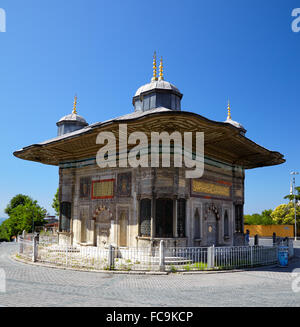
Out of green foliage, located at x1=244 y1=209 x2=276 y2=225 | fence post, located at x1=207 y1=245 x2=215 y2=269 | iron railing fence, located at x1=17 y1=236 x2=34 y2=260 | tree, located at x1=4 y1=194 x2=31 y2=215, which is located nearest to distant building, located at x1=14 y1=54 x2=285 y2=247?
fence post, located at x1=207 y1=245 x2=215 y2=269

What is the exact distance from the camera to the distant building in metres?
9.99

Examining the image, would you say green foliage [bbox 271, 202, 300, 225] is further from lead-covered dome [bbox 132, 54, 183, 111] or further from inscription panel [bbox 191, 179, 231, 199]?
lead-covered dome [bbox 132, 54, 183, 111]

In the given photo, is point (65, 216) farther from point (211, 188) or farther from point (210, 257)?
point (210, 257)

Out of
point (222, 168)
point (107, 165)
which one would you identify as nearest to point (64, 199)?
point (107, 165)

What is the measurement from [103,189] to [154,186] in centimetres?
302

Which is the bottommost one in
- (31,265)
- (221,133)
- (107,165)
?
(31,265)

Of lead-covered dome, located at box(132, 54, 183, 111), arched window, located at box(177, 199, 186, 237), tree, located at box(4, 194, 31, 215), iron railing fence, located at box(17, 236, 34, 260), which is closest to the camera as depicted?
arched window, located at box(177, 199, 186, 237)

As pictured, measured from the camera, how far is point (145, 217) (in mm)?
10281

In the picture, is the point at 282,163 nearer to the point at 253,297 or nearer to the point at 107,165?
the point at 107,165

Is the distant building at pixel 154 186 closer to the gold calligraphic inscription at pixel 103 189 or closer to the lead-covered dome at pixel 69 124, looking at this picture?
the gold calligraphic inscription at pixel 103 189

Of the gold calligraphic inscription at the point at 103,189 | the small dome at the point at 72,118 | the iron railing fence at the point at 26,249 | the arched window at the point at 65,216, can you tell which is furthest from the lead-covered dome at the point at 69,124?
the iron railing fence at the point at 26,249

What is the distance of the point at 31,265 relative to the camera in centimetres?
959

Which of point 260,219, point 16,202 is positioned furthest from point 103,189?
point 16,202
